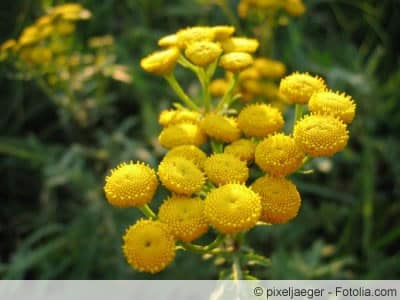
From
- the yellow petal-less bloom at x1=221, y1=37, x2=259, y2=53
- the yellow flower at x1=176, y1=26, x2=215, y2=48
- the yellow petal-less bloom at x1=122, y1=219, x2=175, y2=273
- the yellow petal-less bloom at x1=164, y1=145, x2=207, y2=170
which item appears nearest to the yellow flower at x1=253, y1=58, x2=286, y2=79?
the yellow petal-less bloom at x1=221, y1=37, x2=259, y2=53

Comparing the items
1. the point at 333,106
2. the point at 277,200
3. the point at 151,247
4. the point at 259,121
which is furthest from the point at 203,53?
the point at 151,247

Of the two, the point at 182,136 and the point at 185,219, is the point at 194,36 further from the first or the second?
the point at 185,219

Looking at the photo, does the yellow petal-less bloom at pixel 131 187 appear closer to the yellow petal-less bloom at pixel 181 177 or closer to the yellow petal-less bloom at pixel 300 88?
the yellow petal-less bloom at pixel 181 177

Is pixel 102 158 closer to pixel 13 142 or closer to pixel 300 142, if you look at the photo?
pixel 13 142

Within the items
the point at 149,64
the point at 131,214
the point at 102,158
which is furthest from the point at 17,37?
the point at 149,64

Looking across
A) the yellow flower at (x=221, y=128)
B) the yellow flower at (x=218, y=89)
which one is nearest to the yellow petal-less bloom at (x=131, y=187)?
the yellow flower at (x=221, y=128)

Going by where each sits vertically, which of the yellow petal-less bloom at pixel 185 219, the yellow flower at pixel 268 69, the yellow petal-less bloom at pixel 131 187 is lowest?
the yellow flower at pixel 268 69
